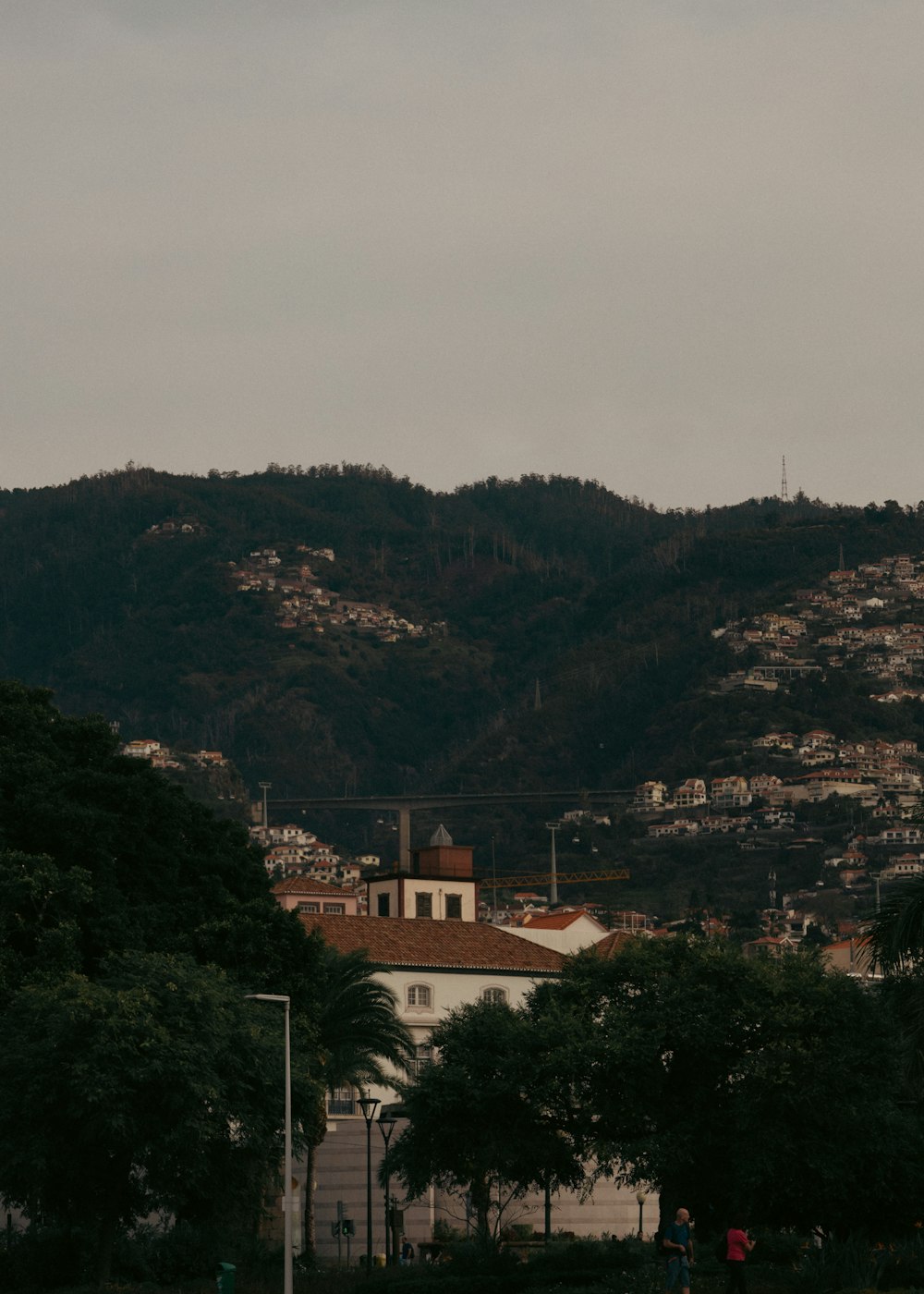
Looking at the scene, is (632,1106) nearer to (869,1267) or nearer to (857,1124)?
(857,1124)

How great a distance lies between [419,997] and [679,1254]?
55074 mm

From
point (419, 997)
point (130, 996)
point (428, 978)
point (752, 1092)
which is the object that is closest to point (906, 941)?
point (752, 1092)

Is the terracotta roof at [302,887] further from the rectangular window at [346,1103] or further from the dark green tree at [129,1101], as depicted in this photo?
the dark green tree at [129,1101]

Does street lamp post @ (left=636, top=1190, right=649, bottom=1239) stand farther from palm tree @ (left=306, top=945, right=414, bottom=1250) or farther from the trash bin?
the trash bin

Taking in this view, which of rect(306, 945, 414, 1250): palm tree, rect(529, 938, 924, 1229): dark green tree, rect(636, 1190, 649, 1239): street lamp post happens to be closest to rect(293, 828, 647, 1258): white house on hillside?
rect(636, 1190, 649, 1239): street lamp post

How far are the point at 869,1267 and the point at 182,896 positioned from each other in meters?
26.1

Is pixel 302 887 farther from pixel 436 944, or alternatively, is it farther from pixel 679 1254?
pixel 679 1254

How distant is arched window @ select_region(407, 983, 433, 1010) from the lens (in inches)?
3438

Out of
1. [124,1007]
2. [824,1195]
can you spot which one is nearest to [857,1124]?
[824,1195]

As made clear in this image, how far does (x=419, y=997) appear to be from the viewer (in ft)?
287

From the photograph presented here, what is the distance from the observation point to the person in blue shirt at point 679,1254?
3300 centimetres

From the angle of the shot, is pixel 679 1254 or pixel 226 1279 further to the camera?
pixel 226 1279

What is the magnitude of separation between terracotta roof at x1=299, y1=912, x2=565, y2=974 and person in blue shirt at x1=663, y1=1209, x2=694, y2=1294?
2038 inches

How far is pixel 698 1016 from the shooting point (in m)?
49.5
